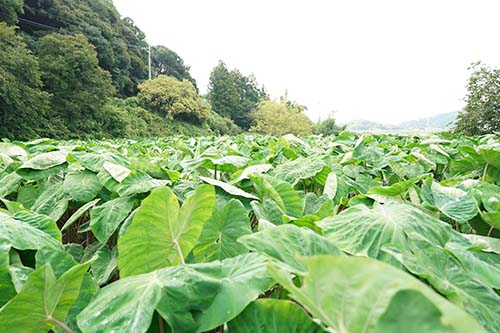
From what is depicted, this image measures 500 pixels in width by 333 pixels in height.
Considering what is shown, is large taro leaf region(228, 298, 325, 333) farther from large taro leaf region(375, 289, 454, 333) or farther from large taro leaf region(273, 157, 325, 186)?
large taro leaf region(273, 157, 325, 186)

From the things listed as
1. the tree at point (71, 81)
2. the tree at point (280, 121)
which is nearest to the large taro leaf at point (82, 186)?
the tree at point (71, 81)

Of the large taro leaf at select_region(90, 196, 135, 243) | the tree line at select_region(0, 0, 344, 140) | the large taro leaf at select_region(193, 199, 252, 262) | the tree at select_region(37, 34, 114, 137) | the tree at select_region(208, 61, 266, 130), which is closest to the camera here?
the large taro leaf at select_region(193, 199, 252, 262)

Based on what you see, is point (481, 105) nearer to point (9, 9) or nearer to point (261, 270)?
point (261, 270)

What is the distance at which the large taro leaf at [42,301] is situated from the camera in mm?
351

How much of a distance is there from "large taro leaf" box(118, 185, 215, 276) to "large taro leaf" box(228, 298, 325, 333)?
151 millimetres

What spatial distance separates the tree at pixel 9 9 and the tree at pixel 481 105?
23.7m

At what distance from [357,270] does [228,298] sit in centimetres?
18

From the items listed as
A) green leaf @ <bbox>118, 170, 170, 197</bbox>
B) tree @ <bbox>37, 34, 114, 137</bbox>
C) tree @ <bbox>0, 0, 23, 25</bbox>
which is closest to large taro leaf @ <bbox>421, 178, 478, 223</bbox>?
green leaf @ <bbox>118, 170, 170, 197</bbox>

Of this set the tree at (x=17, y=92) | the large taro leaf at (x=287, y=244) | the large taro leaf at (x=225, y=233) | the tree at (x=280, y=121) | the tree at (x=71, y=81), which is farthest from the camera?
the tree at (x=280, y=121)

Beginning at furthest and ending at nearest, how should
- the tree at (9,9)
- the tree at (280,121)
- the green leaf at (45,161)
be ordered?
1. the tree at (280,121)
2. the tree at (9,9)
3. the green leaf at (45,161)

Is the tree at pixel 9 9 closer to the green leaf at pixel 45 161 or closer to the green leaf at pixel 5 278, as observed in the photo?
the green leaf at pixel 45 161

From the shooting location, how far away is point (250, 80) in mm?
43625

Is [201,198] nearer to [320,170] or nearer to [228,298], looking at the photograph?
[228,298]

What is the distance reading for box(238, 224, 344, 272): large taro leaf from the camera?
13.2 inches
